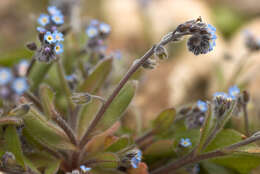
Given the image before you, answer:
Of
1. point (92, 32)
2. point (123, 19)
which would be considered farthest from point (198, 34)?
point (123, 19)

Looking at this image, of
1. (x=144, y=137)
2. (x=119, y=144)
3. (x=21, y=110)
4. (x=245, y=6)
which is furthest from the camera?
(x=245, y=6)

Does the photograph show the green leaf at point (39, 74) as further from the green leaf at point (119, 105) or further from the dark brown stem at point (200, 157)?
the dark brown stem at point (200, 157)

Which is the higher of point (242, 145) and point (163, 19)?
point (163, 19)

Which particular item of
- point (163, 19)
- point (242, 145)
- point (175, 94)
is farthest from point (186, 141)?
point (163, 19)

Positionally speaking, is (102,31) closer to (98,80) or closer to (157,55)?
(98,80)

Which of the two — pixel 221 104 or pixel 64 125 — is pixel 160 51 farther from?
pixel 64 125

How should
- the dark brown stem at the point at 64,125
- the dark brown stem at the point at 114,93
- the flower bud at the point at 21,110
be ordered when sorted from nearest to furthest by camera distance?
1. the flower bud at the point at 21,110
2. the dark brown stem at the point at 114,93
3. the dark brown stem at the point at 64,125

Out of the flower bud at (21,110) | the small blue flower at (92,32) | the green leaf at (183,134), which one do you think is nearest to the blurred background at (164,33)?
the small blue flower at (92,32)
